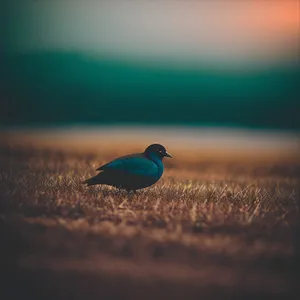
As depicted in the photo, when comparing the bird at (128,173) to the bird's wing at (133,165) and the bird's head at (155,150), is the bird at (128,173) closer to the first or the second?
the bird's wing at (133,165)

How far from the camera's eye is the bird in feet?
25.7

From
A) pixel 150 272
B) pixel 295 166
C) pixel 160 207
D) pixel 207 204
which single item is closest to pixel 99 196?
pixel 160 207

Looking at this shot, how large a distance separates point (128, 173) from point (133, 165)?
136mm

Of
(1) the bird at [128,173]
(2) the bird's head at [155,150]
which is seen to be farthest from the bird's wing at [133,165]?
(2) the bird's head at [155,150]

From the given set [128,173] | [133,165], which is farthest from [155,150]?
[128,173]

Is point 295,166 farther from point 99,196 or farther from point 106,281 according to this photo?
point 106,281

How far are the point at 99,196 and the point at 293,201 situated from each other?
279cm

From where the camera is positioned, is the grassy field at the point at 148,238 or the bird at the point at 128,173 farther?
the bird at the point at 128,173

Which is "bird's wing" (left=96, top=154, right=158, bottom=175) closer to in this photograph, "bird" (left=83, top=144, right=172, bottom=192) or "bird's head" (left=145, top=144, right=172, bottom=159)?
"bird" (left=83, top=144, right=172, bottom=192)

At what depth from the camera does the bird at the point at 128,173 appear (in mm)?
7848

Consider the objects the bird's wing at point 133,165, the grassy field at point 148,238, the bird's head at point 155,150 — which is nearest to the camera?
the grassy field at point 148,238

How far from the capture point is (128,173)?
790 centimetres

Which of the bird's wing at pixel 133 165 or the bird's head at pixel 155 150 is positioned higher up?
the bird's head at pixel 155 150

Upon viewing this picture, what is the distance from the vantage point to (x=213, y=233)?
6.31 metres
